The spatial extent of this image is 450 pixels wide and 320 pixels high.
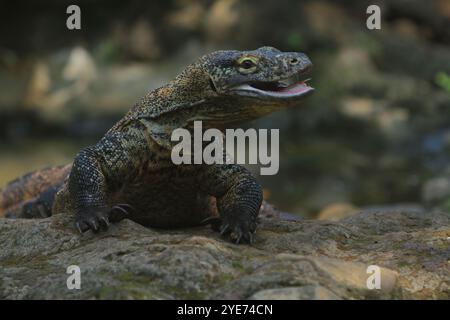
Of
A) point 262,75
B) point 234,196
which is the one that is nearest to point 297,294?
point 234,196

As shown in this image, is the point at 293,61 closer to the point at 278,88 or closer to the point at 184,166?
the point at 278,88

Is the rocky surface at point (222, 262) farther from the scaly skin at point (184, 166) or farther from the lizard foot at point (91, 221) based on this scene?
the scaly skin at point (184, 166)

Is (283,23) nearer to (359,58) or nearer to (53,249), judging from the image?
(359,58)

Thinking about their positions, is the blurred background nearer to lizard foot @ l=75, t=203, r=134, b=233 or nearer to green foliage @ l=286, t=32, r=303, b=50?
green foliage @ l=286, t=32, r=303, b=50

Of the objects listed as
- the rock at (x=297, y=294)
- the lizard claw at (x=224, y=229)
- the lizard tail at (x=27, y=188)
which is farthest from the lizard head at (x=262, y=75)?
the lizard tail at (x=27, y=188)
